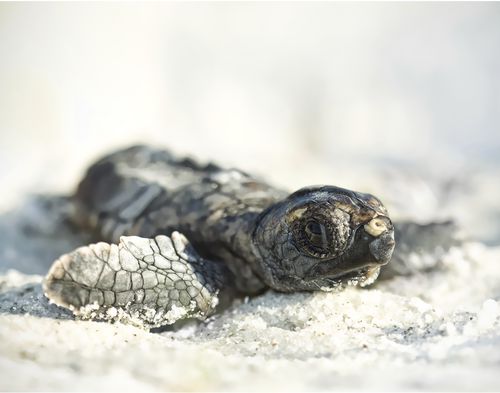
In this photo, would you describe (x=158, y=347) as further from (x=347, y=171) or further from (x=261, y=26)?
(x=261, y=26)

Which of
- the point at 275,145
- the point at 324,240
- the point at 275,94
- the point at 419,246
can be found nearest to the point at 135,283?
the point at 324,240

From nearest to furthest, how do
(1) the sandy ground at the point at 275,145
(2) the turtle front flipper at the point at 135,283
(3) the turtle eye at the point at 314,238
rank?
(1) the sandy ground at the point at 275,145 → (2) the turtle front flipper at the point at 135,283 → (3) the turtle eye at the point at 314,238

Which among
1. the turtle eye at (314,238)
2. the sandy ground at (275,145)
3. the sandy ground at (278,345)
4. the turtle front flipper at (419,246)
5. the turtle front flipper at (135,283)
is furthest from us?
the turtle front flipper at (419,246)

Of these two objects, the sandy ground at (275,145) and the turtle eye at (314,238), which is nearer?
the sandy ground at (275,145)

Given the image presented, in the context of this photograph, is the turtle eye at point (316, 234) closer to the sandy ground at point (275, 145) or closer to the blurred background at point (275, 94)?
the sandy ground at point (275, 145)

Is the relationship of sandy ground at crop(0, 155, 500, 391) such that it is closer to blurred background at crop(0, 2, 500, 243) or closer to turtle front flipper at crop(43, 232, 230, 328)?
turtle front flipper at crop(43, 232, 230, 328)

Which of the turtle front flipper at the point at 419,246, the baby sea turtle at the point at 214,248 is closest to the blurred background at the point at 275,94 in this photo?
the turtle front flipper at the point at 419,246

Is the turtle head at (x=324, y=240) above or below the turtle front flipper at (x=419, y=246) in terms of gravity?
above

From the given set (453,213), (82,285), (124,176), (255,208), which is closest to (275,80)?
(453,213)
